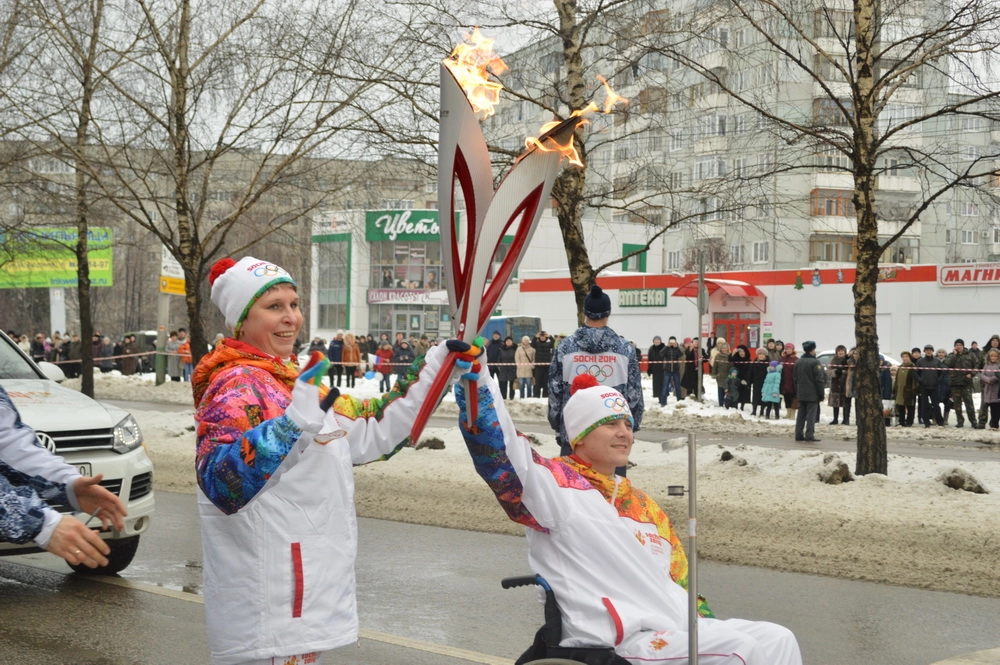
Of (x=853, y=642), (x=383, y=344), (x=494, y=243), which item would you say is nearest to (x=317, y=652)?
(x=494, y=243)

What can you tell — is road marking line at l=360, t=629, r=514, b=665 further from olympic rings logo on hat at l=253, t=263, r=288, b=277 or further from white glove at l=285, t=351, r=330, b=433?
white glove at l=285, t=351, r=330, b=433

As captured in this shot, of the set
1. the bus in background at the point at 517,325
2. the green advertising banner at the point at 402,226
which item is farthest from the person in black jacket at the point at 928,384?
the green advertising banner at the point at 402,226

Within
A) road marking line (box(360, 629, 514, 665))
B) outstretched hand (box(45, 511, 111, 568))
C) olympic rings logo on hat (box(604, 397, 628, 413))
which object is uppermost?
olympic rings logo on hat (box(604, 397, 628, 413))

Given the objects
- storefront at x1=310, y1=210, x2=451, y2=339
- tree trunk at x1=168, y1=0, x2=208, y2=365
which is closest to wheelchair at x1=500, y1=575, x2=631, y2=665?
tree trunk at x1=168, y1=0, x2=208, y2=365

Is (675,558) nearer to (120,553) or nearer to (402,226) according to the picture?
(120,553)

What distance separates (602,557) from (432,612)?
11.2 feet

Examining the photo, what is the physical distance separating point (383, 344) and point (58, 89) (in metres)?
15.4

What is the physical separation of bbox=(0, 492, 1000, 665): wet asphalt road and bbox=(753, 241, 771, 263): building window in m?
48.3

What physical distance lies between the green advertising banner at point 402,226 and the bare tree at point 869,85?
172 ft

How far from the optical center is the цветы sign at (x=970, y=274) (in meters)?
38.9

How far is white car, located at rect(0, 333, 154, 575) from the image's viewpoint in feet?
25.6

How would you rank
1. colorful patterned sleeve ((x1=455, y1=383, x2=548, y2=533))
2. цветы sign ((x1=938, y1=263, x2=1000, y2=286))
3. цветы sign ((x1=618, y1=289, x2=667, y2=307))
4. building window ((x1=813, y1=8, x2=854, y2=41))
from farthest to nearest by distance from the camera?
цветы sign ((x1=618, y1=289, x2=667, y2=307)) < цветы sign ((x1=938, y1=263, x2=1000, y2=286)) < building window ((x1=813, y1=8, x2=854, y2=41)) < colorful patterned sleeve ((x1=455, y1=383, x2=548, y2=533))

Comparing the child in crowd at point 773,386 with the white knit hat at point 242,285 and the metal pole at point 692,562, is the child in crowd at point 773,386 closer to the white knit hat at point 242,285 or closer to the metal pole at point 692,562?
the metal pole at point 692,562

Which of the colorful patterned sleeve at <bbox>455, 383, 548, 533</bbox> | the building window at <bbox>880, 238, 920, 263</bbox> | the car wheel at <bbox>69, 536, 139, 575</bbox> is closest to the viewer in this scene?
the colorful patterned sleeve at <bbox>455, 383, 548, 533</bbox>
